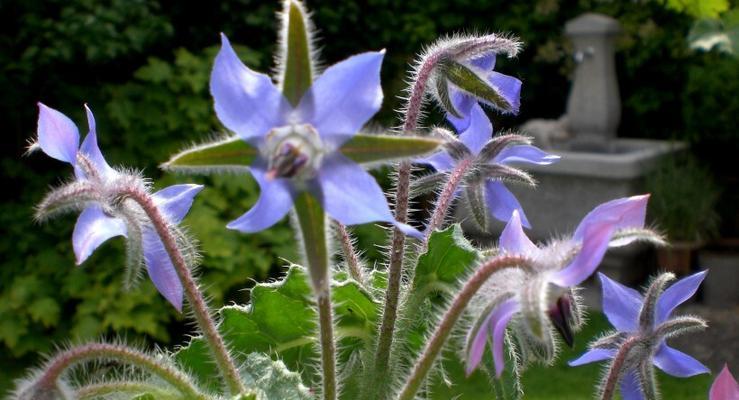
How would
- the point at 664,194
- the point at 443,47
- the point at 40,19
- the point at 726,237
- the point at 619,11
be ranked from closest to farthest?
the point at 443,47
the point at 40,19
the point at 664,194
the point at 726,237
the point at 619,11

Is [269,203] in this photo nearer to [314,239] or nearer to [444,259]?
[314,239]

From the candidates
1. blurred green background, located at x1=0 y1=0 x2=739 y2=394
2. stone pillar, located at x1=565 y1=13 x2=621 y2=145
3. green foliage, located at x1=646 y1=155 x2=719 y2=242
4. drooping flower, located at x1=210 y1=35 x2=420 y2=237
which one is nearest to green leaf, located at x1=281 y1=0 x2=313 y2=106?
drooping flower, located at x1=210 y1=35 x2=420 y2=237

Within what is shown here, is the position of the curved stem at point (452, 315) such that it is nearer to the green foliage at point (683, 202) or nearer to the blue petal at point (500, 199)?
the blue petal at point (500, 199)

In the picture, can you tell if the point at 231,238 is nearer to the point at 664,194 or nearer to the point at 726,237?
the point at 664,194

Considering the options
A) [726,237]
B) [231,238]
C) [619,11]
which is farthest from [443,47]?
[619,11]

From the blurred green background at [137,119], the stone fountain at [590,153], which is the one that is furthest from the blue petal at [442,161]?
the stone fountain at [590,153]

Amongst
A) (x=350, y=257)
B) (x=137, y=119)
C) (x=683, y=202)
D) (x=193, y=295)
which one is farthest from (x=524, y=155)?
(x=683, y=202)
